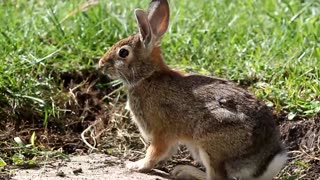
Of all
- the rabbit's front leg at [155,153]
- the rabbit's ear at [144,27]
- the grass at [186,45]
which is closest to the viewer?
the rabbit's front leg at [155,153]

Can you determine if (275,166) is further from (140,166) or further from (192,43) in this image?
(192,43)

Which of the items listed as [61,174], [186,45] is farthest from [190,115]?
[186,45]

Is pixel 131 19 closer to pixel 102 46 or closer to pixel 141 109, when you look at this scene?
pixel 102 46

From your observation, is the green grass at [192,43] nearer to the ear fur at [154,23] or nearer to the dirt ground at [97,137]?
the dirt ground at [97,137]

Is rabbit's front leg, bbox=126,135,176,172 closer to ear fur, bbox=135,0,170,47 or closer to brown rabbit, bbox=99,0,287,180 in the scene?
brown rabbit, bbox=99,0,287,180

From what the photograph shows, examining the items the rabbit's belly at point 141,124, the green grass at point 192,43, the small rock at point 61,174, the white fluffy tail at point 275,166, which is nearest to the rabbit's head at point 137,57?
the rabbit's belly at point 141,124

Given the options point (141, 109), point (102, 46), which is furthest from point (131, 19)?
point (141, 109)

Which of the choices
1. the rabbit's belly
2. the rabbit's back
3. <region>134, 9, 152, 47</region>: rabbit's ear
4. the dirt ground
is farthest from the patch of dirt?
<region>134, 9, 152, 47</region>: rabbit's ear
